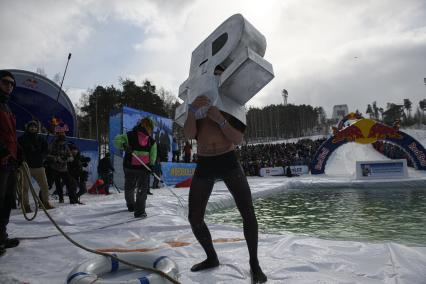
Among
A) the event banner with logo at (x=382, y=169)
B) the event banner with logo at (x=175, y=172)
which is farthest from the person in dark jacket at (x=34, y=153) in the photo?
the event banner with logo at (x=382, y=169)

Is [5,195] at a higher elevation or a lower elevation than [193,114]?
lower

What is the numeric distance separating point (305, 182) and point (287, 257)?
1118 cm

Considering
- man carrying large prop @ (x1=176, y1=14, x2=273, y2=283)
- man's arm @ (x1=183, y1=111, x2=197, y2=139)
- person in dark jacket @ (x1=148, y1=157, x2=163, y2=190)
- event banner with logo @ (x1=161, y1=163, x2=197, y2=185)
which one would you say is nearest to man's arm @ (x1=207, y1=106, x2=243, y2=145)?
man carrying large prop @ (x1=176, y1=14, x2=273, y2=283)

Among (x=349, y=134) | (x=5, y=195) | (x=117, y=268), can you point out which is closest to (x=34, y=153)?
(x=5, y=195)

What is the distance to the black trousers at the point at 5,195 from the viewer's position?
3322 millimetres

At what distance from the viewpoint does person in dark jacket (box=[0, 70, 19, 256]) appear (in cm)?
331

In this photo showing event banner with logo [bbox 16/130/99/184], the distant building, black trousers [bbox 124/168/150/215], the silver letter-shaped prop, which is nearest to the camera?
the silver letter-shaped prop

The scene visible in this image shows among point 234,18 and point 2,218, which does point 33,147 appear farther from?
point 234,18

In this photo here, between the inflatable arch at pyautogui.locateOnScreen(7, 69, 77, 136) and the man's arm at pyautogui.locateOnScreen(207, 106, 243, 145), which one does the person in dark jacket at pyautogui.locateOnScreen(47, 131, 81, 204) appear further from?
the man's arm at pyautogui.locateOnScreen(207, 106, 243, 145)

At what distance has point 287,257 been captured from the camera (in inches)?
117

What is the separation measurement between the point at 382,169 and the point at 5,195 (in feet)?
50.5

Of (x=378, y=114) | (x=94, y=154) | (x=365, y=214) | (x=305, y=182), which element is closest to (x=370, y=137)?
(x=305, y=182)

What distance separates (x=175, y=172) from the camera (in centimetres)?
1423

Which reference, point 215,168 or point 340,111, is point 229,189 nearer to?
point 215,168
